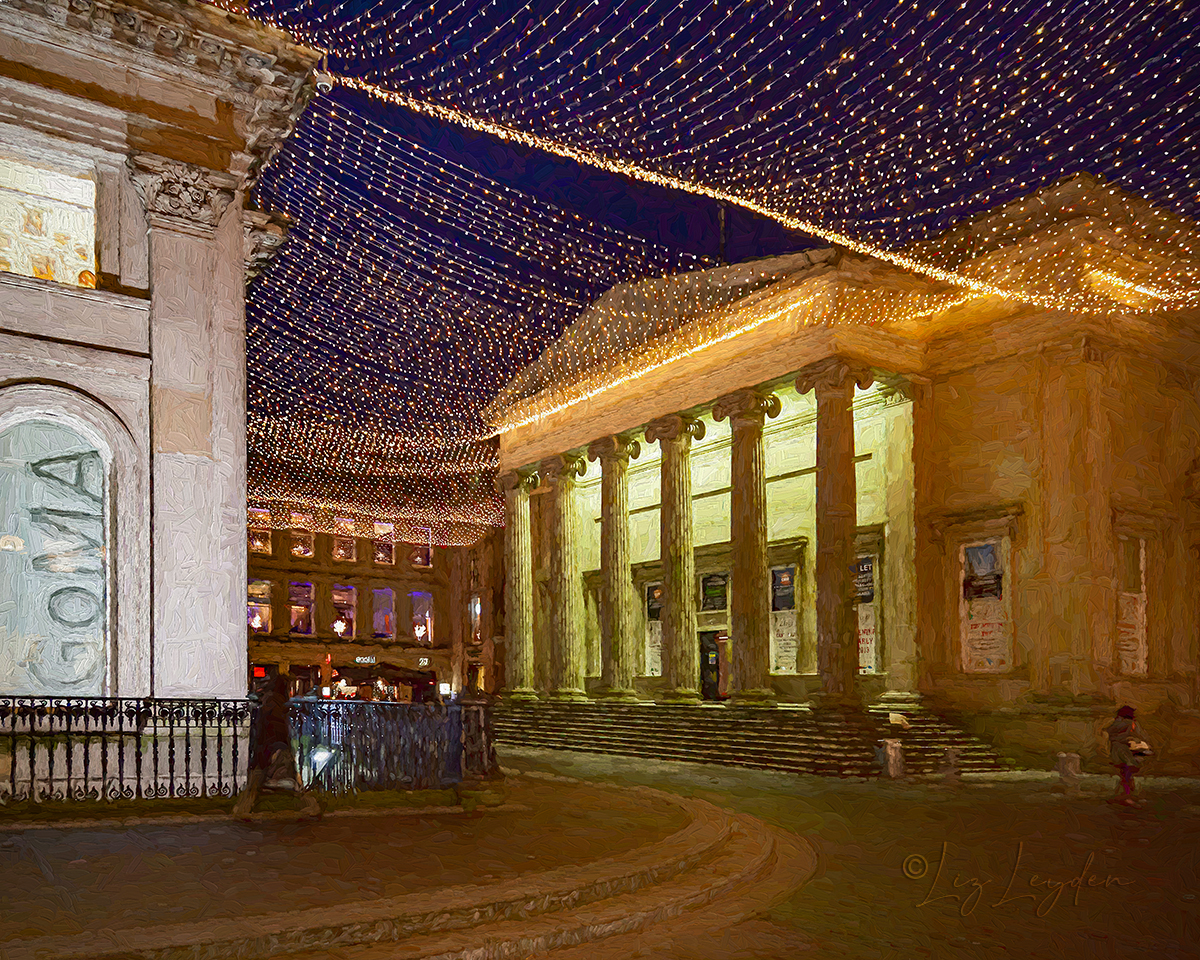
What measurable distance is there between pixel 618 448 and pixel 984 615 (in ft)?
40.4

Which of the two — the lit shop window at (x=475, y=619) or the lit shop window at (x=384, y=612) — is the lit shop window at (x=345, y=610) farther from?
the lit shop window at (x=475, y=619)

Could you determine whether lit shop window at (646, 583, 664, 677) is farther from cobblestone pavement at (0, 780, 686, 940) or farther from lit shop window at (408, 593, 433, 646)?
lit shop window at (408, 593, 433, 646)

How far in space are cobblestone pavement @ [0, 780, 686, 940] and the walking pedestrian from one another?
286 inches

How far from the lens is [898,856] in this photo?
10883mm

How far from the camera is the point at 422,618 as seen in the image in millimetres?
59688

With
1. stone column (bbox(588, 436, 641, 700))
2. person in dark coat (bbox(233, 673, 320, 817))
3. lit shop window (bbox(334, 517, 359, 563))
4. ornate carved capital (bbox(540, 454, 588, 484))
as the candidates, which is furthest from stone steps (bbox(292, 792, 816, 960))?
lit shop window (bbox(334, 517, 359, 563))

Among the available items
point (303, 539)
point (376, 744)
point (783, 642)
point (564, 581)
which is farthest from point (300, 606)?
point (376, 744)

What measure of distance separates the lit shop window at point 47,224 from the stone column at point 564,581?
22.4m

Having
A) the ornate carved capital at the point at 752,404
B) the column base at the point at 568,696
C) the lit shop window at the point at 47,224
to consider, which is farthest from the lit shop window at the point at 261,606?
the lit shop window at the point at 47,224

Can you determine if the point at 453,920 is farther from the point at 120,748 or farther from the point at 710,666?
the point at 710,666

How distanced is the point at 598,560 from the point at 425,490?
12971mm

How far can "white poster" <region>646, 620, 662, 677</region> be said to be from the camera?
3584 centimetres

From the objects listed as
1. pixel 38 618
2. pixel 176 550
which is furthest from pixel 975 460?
pixel 38 618

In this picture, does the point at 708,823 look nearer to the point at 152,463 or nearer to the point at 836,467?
the point at 152,463
